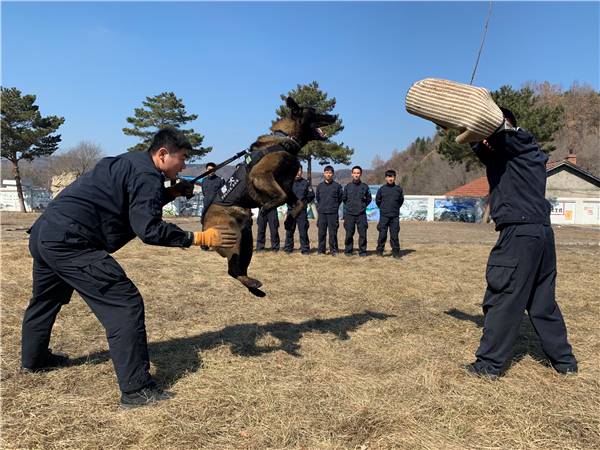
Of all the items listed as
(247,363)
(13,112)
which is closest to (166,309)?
(247,363)

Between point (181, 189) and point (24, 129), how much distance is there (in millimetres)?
33051

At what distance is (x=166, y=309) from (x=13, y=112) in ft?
104

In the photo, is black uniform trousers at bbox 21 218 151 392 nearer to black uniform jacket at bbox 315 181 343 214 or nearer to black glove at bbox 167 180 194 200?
black glove at bbox 167 180 194 200

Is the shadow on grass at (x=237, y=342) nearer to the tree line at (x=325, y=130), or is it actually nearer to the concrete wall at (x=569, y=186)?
the tree line at (x=325, y=130)

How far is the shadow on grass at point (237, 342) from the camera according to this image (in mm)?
4156

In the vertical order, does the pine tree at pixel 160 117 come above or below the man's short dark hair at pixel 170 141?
above

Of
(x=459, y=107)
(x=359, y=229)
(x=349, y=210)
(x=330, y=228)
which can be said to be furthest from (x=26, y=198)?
(x=459, y=107)

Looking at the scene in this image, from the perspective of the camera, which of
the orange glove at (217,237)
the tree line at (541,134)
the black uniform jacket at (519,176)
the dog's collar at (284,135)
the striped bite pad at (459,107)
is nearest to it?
the striped bite pad at (459,107)

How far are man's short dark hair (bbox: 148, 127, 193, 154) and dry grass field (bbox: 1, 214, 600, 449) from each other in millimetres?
1960

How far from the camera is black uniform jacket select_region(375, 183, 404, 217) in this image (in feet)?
37.4

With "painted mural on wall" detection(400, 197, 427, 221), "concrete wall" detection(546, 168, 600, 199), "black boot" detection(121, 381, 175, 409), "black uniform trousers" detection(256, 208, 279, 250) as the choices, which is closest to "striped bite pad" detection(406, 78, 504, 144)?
"black boot" detection(121, 381, 175, 409)

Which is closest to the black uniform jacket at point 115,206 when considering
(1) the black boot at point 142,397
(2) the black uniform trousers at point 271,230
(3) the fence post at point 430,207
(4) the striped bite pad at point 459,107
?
(1) the black boot at point 142,397

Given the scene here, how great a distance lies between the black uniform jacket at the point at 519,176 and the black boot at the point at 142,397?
328 cm

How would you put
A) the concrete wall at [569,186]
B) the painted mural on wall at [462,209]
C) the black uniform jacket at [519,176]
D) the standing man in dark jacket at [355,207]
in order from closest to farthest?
the black uniform jacket at [519,176] < the standing man in dark jacket at [355,207] < the concrete wall at [569,186] < the painted mural on wall at [462,209]
